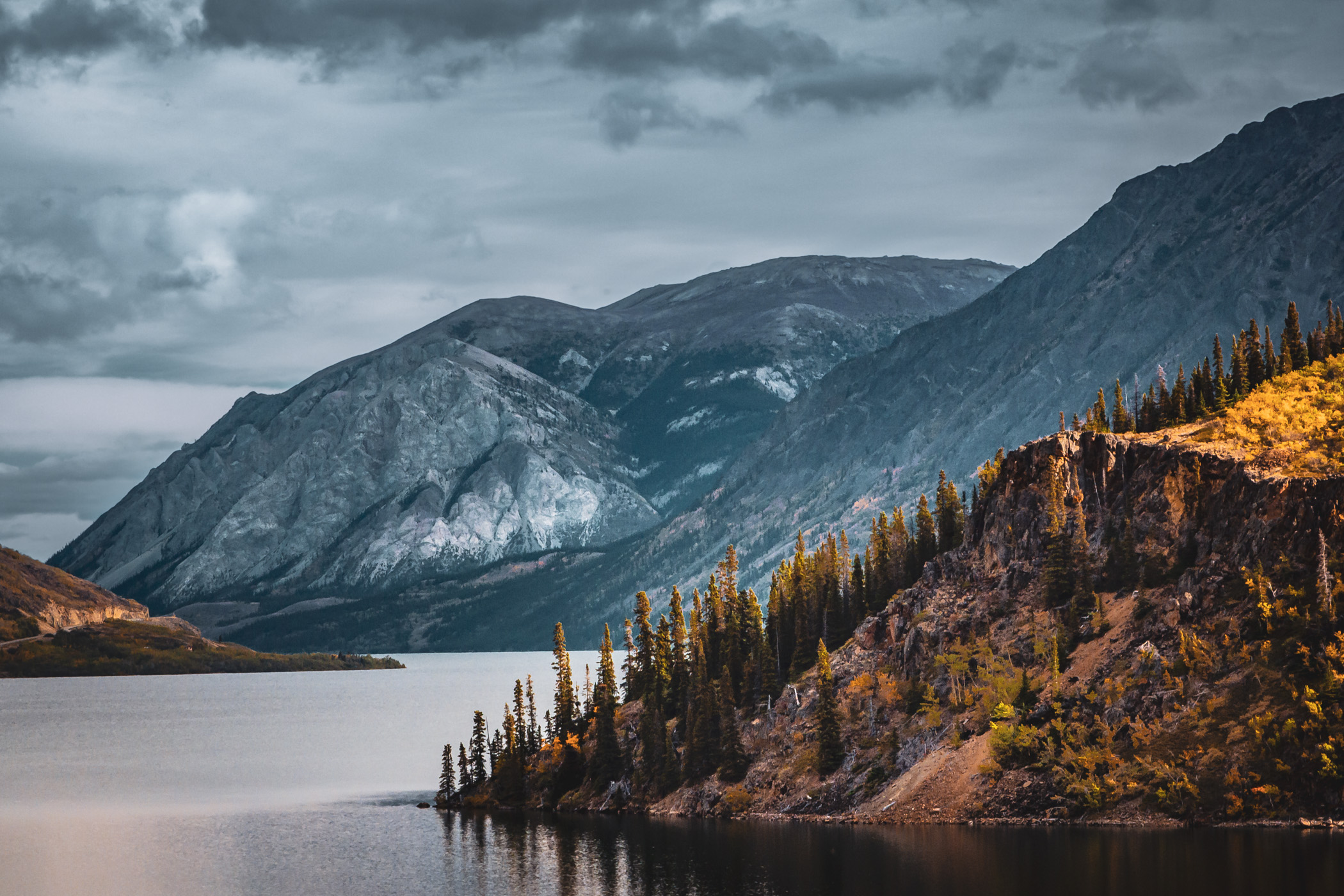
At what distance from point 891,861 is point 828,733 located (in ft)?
99.8

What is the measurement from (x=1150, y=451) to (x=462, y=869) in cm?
8319

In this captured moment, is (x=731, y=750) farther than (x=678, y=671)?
No

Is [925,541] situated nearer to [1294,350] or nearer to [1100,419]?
[1100,419]

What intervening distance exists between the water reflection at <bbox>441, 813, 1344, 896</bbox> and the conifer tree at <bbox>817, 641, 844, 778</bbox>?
355 inches

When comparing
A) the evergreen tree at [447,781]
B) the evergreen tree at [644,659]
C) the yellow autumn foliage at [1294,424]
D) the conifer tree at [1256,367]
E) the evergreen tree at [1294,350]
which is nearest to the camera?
the yellow autumn foliage at [1294,424]

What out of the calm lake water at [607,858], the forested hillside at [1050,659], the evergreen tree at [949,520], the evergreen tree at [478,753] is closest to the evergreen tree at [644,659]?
the forested hillside at [1050,659]

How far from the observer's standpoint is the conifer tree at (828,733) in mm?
147875

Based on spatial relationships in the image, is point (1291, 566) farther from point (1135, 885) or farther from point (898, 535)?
point (898, 535)

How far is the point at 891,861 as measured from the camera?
11762 cm

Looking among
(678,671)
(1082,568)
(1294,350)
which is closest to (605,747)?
(678,671)

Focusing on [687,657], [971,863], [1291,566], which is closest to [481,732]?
[687,657]

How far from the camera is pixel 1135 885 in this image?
101m

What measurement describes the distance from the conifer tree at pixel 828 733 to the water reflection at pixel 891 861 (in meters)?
9.03

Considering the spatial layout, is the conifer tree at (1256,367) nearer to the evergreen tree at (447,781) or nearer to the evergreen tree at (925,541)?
the evergreen tree at (925,541)
